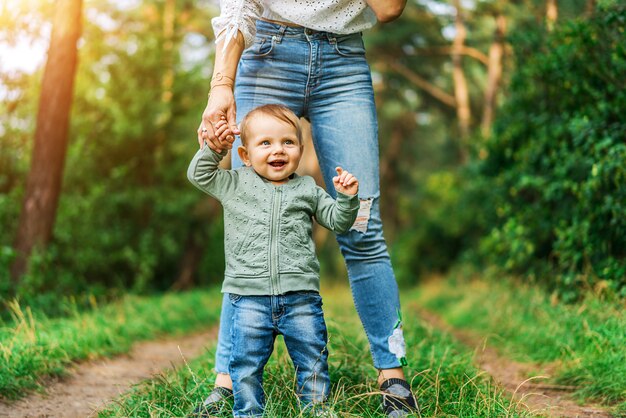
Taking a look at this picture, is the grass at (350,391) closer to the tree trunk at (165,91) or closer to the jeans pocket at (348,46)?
the jeans pocket at (348,46)

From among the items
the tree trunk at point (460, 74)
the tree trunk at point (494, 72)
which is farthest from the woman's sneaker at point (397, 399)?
the tree trunk at point (460, 74)

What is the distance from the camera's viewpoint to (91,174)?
8.11m

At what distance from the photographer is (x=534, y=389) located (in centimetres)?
334

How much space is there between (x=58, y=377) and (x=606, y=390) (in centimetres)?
272

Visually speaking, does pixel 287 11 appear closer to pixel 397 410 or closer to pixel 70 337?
pixel 397 410

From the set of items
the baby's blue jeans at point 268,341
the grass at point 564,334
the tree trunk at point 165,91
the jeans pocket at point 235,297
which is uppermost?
the tree trunk at point 165,91

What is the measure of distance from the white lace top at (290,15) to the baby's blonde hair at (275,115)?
30 centimetres

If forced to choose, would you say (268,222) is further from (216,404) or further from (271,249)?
(216,404)

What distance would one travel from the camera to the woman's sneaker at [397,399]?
97.3 inches

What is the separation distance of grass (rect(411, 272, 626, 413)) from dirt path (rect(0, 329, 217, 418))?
1950 millimetres

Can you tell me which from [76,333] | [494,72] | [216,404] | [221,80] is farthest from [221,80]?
[494,72]

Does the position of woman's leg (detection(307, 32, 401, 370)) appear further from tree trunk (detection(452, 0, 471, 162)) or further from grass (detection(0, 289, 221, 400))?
tree trunk (detection(452, 0, 471, 162))

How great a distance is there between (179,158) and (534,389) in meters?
6.68

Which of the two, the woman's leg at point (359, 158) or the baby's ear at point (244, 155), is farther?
the woman's leg at point (359, 158)
